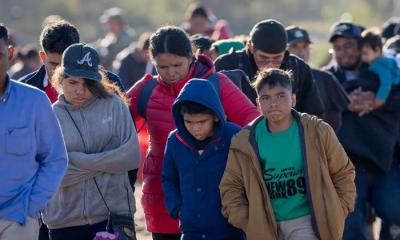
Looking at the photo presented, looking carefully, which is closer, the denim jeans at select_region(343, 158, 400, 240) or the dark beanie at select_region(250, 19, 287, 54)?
the dark beanie at select_region(250, 19, 287, 54)

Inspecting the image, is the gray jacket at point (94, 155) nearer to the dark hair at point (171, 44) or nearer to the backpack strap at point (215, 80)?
the dark hair at point (171, 44)

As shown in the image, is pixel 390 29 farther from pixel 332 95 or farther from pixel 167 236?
pixel 167 236

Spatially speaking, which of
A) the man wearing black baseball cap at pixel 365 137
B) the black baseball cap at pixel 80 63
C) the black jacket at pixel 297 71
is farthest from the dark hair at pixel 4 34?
the man wearing black baseball cap at pixel 365 137

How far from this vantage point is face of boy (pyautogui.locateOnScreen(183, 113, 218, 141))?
764cm

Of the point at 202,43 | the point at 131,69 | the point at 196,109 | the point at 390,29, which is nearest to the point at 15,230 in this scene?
the point at 196,109

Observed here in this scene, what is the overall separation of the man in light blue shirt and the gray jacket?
675mm

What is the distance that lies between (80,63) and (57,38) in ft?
2.14

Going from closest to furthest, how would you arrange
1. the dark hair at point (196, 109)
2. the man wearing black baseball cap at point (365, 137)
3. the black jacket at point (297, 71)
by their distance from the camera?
the dark hair at point (196, 109)
the black jacket at point (297, 71)
the man wearing black baseball cap at point (365, 137)

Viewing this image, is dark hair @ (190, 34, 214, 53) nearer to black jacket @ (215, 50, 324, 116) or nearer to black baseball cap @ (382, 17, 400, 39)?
black jacket @ (215, 50, 324, 116)

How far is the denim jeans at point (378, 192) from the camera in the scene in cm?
1067

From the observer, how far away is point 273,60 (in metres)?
8.85

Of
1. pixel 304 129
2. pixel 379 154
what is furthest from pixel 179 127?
pixel 379 154

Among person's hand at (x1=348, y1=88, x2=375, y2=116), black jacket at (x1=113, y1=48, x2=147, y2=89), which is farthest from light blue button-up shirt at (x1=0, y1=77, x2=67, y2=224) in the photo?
black jacket at (x1=113, y1=48, x2=147, y2=89)

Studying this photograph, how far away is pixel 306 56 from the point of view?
36.8 ft
